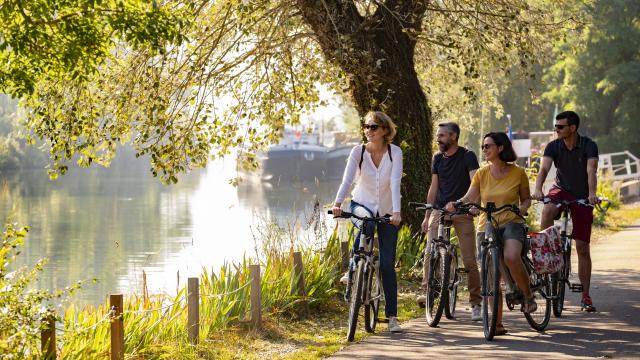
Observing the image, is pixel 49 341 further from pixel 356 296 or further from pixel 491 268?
pixel 491 268

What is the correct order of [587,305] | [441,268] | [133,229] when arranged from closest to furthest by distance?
[441,268] < [587,305] < [133,229]

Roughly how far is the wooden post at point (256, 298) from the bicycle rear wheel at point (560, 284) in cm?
268

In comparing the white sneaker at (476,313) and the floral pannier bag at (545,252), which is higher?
the floral pannier bag at (545,252)

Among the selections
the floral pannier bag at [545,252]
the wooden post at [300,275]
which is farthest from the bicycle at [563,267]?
the wooden post at [300,275]

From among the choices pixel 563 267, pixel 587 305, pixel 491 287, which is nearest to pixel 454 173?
pixel 563 267

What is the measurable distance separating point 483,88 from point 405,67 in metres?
6.72

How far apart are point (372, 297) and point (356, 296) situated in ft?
1.78

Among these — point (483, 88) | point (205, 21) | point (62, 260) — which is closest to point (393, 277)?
point (205, 21)

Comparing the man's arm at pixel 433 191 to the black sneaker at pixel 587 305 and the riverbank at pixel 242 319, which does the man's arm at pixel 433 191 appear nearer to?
the riverbank at pixel 242 319

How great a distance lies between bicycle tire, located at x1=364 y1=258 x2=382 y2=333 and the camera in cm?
938

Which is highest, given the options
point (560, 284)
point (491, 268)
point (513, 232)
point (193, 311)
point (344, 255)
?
point (513, 232)

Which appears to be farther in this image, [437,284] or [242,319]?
[242,319]

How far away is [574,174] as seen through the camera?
10578 mm

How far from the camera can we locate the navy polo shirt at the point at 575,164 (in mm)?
10547
